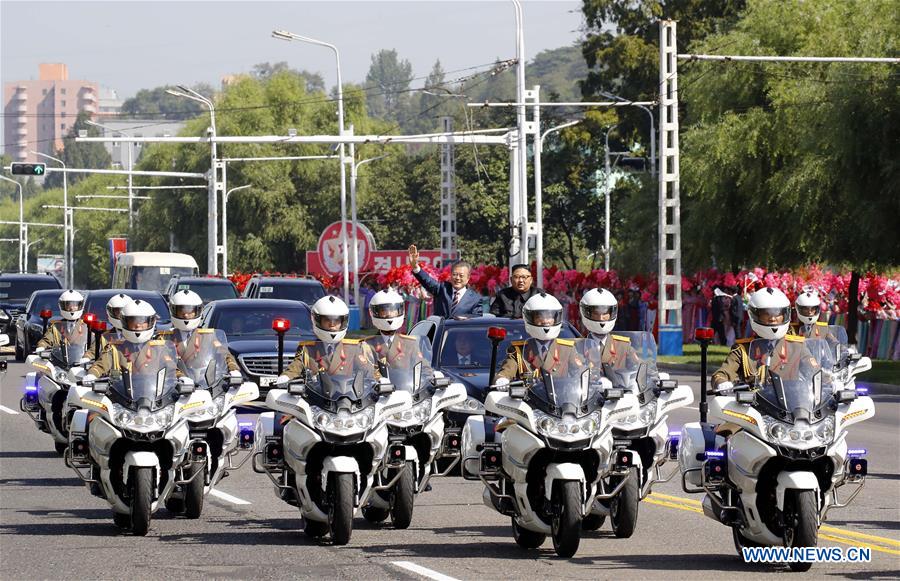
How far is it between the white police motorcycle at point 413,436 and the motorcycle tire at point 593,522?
115 centimetres

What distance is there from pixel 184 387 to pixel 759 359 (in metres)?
4.03

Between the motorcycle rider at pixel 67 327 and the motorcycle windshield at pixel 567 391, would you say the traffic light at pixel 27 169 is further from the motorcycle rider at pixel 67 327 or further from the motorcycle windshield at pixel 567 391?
the motorcycle windshield at pixel 567 391

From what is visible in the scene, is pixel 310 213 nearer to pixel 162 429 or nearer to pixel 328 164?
pixel 328 164

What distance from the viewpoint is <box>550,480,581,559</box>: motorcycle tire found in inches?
414

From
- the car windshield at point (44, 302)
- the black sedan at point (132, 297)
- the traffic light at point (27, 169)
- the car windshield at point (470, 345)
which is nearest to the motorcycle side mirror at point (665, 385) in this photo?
the car windshield at point (470, 345)

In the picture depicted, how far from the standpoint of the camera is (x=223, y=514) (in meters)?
13.5

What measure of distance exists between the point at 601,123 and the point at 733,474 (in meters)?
59.3

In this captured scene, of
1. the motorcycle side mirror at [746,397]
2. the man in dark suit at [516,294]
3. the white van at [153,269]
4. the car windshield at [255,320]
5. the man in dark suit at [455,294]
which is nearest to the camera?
the motorcycle side mirror at [746,397]

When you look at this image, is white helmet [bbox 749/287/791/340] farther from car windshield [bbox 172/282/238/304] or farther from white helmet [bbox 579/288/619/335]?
car windshield [bbox 172/282/238/304]

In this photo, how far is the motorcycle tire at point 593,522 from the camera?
480 inches

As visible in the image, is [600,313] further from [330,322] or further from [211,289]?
[211,289]

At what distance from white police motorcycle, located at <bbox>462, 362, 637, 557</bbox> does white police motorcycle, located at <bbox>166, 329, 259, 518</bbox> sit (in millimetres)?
2464

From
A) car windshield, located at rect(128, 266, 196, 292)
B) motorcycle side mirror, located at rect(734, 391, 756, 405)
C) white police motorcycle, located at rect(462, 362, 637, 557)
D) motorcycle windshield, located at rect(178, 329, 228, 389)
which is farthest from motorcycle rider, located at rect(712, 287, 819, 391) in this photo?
car windshield, located at rect(128, 266, 196, 292)

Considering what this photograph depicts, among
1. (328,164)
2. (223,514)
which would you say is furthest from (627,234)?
(328,164)
